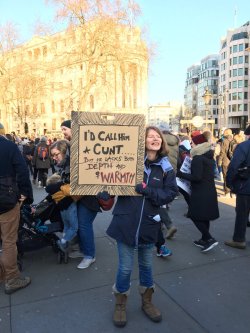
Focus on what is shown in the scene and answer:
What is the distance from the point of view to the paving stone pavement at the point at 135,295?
2926 millimetres

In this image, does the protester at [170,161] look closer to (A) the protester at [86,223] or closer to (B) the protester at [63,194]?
(A) the protester at [86,223]

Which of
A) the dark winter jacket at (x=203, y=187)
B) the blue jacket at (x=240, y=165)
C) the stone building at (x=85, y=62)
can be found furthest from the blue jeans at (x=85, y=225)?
the stone building at (x=85, y=62)

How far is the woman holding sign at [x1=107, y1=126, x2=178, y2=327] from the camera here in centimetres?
284

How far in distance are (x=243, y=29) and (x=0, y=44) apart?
70.0 meters

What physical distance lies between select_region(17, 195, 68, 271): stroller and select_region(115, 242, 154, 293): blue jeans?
152cm

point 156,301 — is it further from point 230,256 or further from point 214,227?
point 214,227

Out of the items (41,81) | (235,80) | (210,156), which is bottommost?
(210,156)

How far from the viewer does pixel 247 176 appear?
467cm

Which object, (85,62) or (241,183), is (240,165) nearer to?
(241,183)

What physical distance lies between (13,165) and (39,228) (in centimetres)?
123

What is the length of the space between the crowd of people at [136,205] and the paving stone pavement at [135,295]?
145 mm

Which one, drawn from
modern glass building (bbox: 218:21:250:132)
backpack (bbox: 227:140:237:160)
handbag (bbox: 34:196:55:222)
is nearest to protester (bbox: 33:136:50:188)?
backpack (bbox: 227:140:237:160)

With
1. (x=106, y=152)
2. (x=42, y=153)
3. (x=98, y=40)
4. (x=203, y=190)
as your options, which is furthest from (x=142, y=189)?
(x=98, y=40)

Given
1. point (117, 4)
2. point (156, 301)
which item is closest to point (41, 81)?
point (117, 4)
